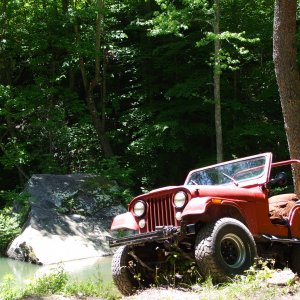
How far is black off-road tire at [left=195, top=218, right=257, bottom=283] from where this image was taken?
5.57 m

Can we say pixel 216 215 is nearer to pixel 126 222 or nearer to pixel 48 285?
pixel 126 222

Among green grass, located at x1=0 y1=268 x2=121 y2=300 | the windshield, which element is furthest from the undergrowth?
the windshield

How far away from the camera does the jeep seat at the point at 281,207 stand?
274 inches

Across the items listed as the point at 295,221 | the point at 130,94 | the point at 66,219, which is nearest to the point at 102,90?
the point at 130,94

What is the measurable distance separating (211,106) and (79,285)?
40.6 ft

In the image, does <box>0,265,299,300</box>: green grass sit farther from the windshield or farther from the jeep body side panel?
the windshield

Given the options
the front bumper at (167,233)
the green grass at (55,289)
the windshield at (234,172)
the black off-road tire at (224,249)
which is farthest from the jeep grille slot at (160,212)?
the windshield at (234,172)

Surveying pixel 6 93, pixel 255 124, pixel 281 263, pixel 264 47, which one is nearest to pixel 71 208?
pixel 6 93

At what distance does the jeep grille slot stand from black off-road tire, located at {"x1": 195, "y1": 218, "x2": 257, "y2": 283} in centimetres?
46

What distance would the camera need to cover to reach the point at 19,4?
17750 millimetres

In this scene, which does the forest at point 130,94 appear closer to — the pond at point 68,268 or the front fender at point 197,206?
the pond at point 68,268

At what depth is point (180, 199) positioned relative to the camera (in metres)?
5.99

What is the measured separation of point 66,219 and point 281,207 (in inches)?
293

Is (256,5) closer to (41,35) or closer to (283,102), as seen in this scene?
(41,35)
